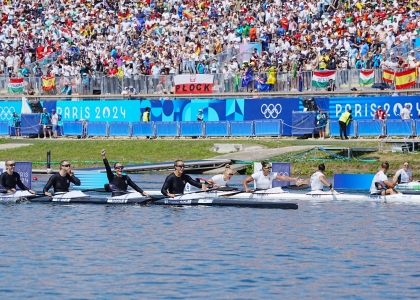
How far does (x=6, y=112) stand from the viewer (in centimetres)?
6166

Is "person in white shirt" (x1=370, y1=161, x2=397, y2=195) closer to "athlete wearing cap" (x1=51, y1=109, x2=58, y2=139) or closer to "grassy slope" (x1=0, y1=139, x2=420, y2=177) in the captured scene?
"grassy slope" (x1=0, y1=139, x2=420, y2=177)

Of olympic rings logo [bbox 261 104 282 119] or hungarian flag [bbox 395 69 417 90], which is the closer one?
hungarian flag [bbox 395 69 417 90]

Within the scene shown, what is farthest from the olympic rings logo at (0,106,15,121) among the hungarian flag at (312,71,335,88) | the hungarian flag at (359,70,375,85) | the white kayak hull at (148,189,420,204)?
the white kayak hull at (148,189,420,204)

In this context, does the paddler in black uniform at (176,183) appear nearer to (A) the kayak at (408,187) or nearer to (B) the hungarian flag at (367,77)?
(A) the kayak at (408,187)

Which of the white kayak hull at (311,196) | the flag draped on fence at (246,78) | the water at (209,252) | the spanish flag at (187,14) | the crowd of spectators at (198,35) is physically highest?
the spanish flag at (187,14)

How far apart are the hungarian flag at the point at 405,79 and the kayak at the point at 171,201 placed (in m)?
17.7

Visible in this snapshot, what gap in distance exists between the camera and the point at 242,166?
46.3 m

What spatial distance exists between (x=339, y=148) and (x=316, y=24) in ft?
35.0

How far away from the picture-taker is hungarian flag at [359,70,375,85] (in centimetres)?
5038

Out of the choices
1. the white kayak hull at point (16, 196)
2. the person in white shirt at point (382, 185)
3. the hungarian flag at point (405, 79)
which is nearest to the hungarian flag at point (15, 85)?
the hungarian flag at point (405, 79)

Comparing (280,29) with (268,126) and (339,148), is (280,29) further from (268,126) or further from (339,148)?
(339,148)

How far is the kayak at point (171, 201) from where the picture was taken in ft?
105

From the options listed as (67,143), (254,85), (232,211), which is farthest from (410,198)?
(67,143)

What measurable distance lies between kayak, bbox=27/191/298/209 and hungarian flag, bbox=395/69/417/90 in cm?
1773
